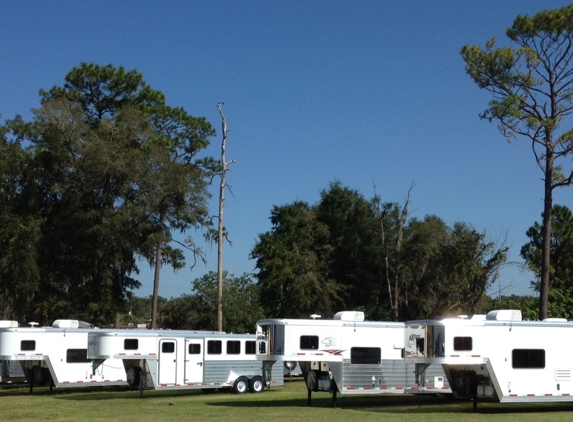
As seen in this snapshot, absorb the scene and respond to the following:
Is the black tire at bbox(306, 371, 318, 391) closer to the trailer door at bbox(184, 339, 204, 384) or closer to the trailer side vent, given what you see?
the trailer door at bbox(184, 339, 204, 384)

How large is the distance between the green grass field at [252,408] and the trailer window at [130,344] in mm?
1704

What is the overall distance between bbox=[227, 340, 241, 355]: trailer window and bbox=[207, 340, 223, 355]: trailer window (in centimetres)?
32

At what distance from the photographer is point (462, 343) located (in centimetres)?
2245

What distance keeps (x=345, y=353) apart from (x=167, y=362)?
277 inches

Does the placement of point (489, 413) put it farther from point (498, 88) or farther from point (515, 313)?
point (498, 88)

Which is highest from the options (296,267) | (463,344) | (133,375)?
(296,267)

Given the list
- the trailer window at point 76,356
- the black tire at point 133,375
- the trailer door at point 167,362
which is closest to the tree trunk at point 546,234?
the trailer door at point 167,362

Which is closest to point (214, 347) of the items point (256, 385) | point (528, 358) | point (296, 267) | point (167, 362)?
point (167, 362)

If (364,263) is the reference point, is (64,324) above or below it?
below

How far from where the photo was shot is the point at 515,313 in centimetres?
2356

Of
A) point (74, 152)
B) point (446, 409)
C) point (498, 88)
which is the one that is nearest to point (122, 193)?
point (74, 152)

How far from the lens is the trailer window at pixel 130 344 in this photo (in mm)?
28109

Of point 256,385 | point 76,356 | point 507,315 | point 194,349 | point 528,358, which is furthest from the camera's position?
point 256,385

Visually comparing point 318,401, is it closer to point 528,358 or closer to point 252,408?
point 252,408
